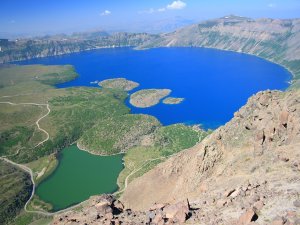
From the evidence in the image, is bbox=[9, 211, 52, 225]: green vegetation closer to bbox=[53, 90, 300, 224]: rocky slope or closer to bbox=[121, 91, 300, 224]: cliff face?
bbox=[121, 91, 300, 224]: cliff face

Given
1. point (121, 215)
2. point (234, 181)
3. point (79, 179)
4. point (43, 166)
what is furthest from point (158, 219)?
point (43, 166)

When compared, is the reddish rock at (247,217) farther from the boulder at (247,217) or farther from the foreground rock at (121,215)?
the foreground rock at (121,215)

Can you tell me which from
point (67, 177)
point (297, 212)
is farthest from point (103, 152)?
point (297, 212)

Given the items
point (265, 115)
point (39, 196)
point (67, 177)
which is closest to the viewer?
point (265, 115)

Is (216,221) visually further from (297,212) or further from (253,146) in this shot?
(253,146)

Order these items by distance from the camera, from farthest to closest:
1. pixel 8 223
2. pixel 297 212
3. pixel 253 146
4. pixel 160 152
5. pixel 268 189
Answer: pixel 160 152, pixel 8 223, pixel 253 146, pixel 268 189, pixel 297 212

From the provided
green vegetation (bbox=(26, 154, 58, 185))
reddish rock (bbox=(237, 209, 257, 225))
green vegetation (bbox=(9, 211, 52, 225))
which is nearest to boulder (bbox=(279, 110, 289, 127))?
reddish rock (bbox=(237, 209, 257, 225))
